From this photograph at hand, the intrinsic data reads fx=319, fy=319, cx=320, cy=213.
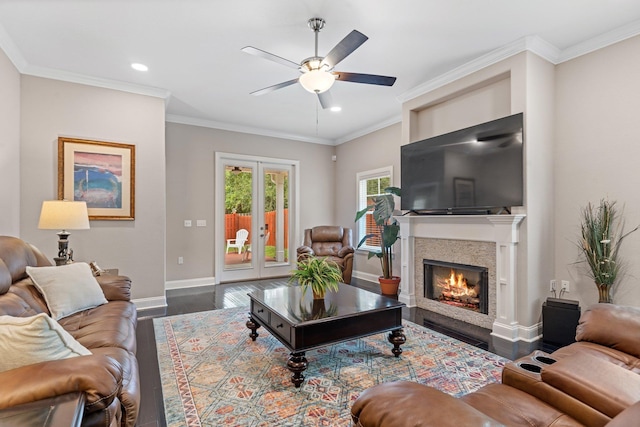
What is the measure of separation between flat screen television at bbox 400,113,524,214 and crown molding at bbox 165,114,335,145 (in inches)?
113

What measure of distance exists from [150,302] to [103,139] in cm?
217

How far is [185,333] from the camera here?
328cm

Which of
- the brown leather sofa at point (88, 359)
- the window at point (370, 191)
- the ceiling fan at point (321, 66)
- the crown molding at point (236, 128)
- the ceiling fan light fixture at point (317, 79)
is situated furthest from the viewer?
the window at point (370, 191)

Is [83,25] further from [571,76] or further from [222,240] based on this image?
[571,76]

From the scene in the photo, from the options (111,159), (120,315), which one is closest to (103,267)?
(111,159)

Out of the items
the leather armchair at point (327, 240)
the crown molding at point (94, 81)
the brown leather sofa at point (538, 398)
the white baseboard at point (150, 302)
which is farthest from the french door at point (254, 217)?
the brown leather sofa at point (538, 398)

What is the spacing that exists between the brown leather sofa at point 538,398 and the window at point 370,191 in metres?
4.32

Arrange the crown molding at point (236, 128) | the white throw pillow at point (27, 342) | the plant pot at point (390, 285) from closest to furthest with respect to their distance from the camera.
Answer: the white throw pillow at point (27, 342) → the plant pot at point (390, 285) → the crown molding at point (236, 128)

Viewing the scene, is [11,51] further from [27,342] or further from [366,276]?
[366,276]

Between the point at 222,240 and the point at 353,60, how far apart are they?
12.7 feet

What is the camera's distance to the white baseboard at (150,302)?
4.18m

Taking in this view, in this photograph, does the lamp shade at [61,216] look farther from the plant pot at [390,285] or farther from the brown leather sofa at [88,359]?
the plant pot at [390,285]

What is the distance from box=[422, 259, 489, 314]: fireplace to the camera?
359 cm

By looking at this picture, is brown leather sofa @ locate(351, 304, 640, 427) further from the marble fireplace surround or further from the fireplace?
the fireplace
